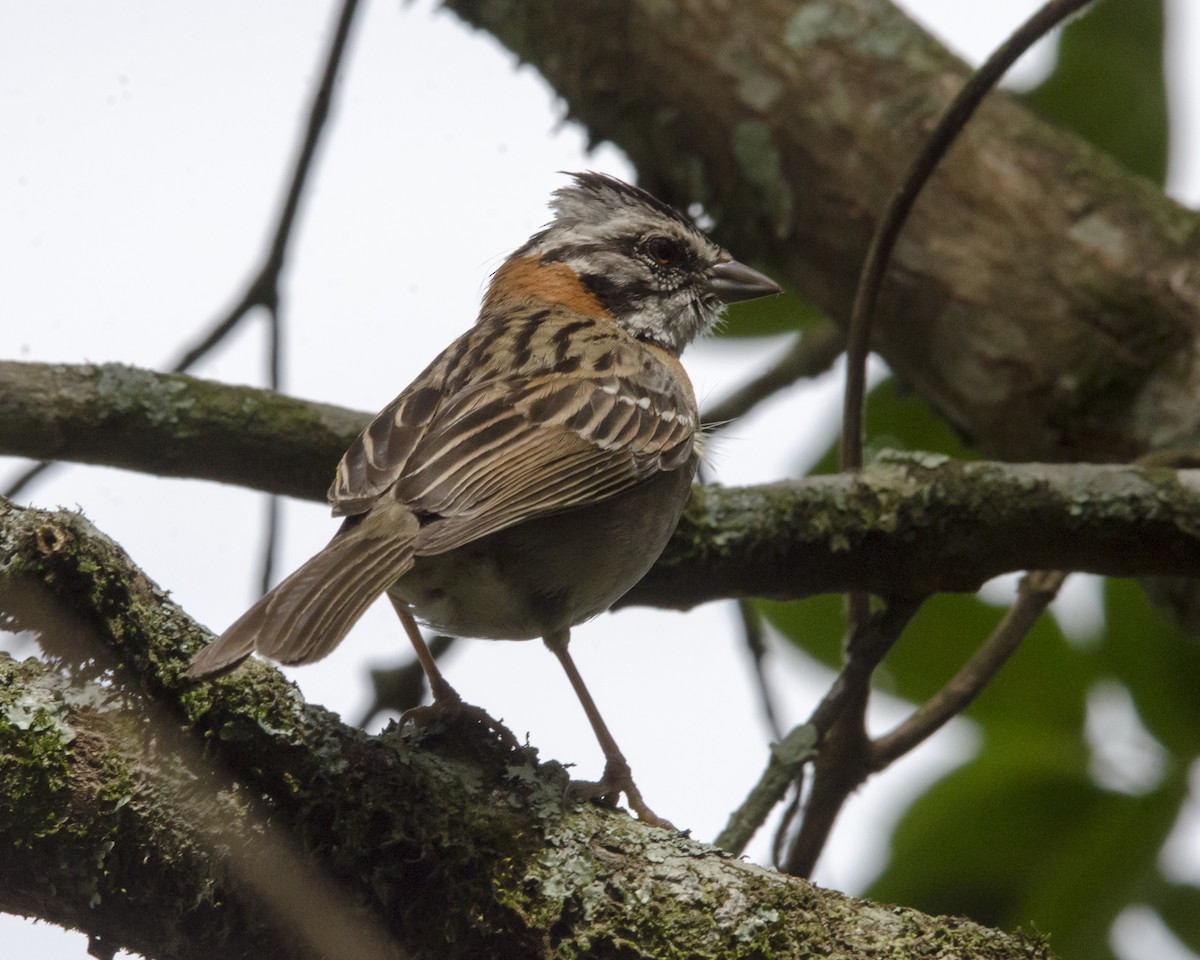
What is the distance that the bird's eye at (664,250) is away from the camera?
6.25 metres

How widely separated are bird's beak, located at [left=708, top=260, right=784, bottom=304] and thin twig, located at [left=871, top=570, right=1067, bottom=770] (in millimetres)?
1745

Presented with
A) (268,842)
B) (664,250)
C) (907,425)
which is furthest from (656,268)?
(268,842)

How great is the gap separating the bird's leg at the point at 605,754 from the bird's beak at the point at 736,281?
A: 213cm

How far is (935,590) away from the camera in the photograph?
4.89m

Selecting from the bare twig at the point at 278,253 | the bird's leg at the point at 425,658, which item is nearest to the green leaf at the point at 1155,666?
the bird's leg at the point at 425,658

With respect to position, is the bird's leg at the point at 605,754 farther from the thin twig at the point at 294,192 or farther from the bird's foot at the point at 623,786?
the thin twig at the point at 294,192

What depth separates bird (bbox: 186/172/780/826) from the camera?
12.0 feet

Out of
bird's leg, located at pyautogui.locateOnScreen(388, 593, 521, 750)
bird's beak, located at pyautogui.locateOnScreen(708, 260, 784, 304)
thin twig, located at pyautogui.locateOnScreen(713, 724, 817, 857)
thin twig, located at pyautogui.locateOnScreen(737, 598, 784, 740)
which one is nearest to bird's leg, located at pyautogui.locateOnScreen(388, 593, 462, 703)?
Result: bird's leg, located at pyautogui.locateOnScreen(388, 593, 521, 750)

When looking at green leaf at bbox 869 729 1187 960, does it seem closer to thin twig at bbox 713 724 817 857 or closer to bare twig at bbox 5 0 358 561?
thin twig at bbox 713 724 817 857

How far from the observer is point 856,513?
185 inches

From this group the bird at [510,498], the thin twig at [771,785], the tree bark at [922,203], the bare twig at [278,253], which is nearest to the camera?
the bird at [510,498]

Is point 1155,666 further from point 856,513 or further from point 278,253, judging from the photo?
point 278,253

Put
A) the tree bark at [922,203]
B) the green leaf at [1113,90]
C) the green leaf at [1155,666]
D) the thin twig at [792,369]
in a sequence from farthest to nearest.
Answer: the thin twig at [792,369], the green leaf at [1113,90], the tree bark at [922,203], the green leaf at [1155,666]

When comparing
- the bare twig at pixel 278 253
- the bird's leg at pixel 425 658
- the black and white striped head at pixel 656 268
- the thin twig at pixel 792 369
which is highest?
the thin twig at pixel 792 369
